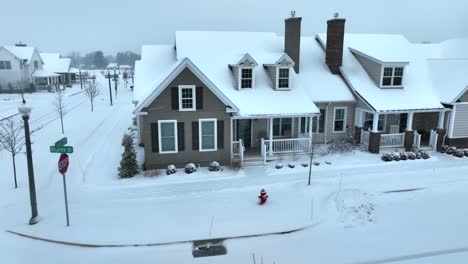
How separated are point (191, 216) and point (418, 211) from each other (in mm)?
8602

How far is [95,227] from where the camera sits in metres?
11.7

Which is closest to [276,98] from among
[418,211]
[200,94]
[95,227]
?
[200,94]

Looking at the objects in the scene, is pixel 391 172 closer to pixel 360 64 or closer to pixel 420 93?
pixel 420 93

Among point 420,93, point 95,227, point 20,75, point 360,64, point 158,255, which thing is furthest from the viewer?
point 20,75

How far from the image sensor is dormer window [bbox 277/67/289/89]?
20616mm

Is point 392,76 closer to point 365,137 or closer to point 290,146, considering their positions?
point 365,137

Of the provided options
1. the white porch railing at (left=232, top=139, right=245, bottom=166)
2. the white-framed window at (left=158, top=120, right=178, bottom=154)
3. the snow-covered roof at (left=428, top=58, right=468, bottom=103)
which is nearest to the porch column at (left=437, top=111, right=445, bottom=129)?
the snow-covered roof at (left=428, top=58, right=468, bottom=103)

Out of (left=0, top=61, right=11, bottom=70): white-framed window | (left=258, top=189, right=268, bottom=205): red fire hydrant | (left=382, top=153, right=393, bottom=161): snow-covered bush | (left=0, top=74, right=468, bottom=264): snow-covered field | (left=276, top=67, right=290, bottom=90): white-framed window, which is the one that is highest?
(left=0, top=61, right=11, bottom=70): white-framed window

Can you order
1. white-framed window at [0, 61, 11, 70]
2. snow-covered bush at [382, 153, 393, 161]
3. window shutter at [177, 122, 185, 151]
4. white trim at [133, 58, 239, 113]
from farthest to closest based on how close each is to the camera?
white-framed window at [0, 61, 11, 70], snow-covered bush at [382, 153, 393, 161], window shutter at [177, 122, 185, 151], white trim at [133, 58, 239, 113]

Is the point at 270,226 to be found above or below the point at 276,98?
below

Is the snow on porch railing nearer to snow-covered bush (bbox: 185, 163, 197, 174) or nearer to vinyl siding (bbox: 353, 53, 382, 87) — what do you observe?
snow-covered bush (bbox: 185, 163, 197, 174)

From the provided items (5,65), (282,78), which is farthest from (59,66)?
Result: (282,78)

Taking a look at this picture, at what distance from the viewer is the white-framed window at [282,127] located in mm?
21291

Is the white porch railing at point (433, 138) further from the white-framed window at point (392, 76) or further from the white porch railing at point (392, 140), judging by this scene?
the white-framed window at point (392, 76)
